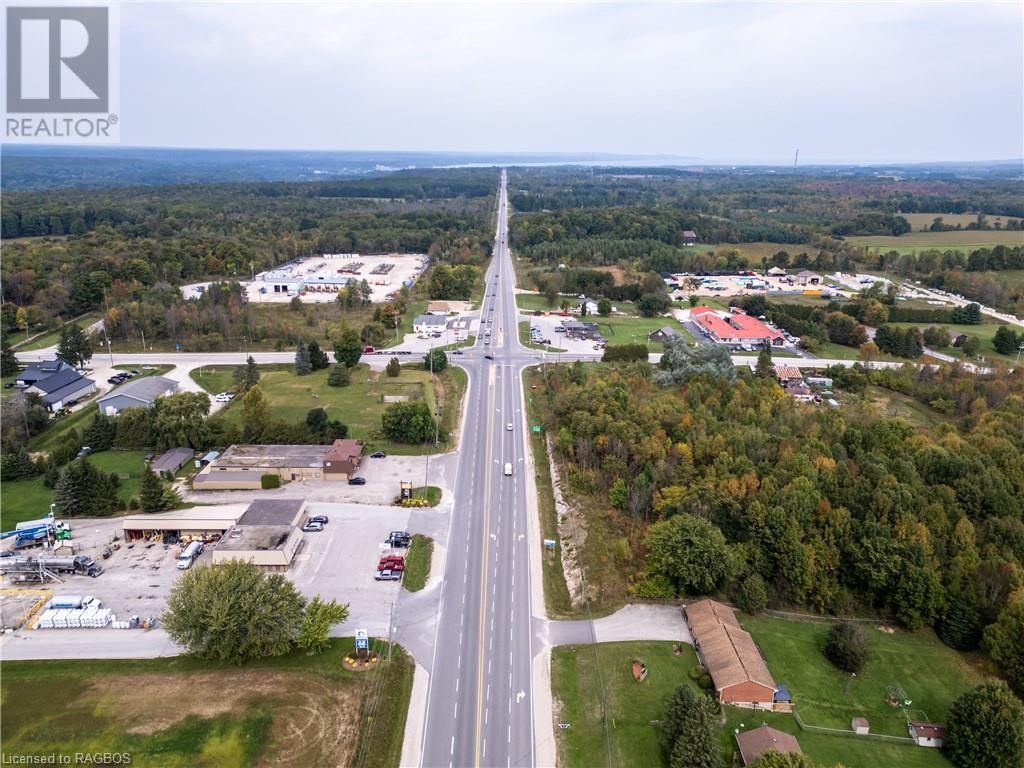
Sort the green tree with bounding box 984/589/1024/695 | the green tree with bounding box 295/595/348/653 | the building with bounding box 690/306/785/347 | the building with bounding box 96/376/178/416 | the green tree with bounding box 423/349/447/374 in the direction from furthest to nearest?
1. the building with bounding box 690/306/785/347
2. the green tree with bounding box 423/349/447/374
3. the building with bounding box 96/376/178/416
4. the green tree with bounding box 295/595/348/653
5. the green tree with bounding box 984/589/1024/695

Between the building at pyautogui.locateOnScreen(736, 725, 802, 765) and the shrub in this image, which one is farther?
the shrub

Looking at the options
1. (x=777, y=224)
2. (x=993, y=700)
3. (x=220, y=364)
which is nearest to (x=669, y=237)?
(x=777, y=224)

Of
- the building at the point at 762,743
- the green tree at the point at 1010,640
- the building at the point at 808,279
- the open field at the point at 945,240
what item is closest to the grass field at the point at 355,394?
the building at the point at 762,743

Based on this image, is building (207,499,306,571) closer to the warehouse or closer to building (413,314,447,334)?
the warehouse

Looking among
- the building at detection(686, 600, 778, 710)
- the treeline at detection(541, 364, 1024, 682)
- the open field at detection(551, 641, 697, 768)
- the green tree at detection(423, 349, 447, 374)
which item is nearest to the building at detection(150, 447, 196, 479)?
the green tree at detection(423, 349, 447, 374)

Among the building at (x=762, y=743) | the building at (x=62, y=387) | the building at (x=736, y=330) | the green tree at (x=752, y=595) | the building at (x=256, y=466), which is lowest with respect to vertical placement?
the building at (x=762, y=743)

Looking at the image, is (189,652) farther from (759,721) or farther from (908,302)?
(908,302)

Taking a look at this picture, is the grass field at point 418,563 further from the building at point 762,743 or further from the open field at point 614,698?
the building at point 762,743
